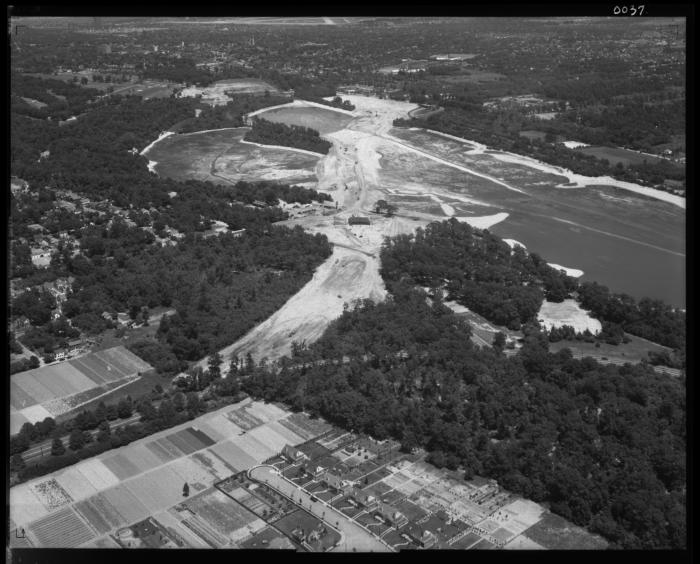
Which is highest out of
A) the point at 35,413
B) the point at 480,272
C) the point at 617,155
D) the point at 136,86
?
the point at 136,86

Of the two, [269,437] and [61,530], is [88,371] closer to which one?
[269,437]

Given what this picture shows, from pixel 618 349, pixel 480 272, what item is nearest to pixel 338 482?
pixel 618 349

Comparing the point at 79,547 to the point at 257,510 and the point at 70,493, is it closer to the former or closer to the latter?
the point at 70,493

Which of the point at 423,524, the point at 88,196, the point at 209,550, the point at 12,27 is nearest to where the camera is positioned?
the point at 12,27

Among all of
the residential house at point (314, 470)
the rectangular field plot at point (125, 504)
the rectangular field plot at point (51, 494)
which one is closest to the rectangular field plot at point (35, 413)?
the rectangular field plot at point (51, 494)

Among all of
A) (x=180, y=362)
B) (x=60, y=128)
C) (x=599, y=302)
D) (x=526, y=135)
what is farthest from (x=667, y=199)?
(x=60, y=128)

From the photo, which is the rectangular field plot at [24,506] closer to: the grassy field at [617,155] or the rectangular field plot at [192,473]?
the rectangular field plot at [192,473]
